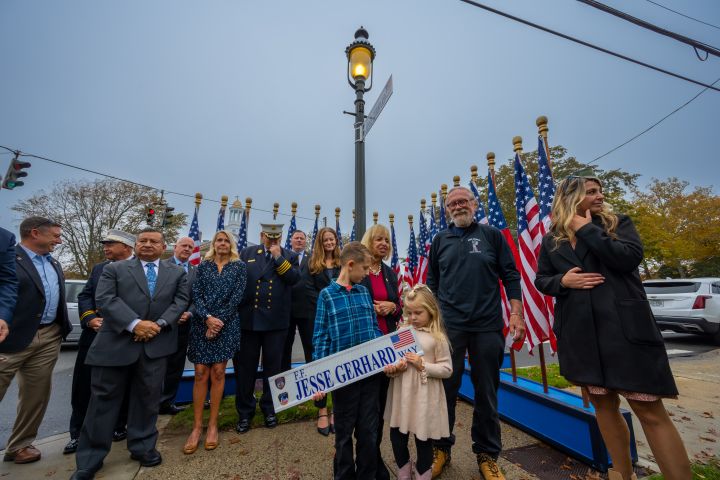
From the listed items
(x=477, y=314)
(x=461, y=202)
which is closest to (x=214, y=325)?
(x=477, y=314)

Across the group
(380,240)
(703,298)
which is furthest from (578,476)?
(703,298)

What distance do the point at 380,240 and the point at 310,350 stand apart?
1.93 m

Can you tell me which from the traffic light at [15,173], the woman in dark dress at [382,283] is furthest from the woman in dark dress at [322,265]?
the traffic light at [15,173]

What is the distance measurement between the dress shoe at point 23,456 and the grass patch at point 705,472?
4.99 meters

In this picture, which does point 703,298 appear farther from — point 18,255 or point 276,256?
point 18,255

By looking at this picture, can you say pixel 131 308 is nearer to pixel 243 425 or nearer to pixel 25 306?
pixel 25 306

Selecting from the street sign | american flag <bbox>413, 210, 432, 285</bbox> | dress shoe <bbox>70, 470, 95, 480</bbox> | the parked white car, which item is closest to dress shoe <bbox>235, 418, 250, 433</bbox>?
dress shoe <bbox>70, 470, 95, 480</bbox>

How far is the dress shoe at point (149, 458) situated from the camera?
2693 mm

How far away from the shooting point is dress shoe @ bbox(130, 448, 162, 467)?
106 inches

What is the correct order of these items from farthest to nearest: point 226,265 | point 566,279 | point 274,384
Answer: point 226,265 → point 274,384 → point 566,279

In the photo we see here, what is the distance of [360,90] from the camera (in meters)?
4.74

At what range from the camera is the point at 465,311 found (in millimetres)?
2572

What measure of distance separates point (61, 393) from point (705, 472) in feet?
26.2

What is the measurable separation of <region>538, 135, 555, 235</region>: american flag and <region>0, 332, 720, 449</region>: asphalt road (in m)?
4.16
